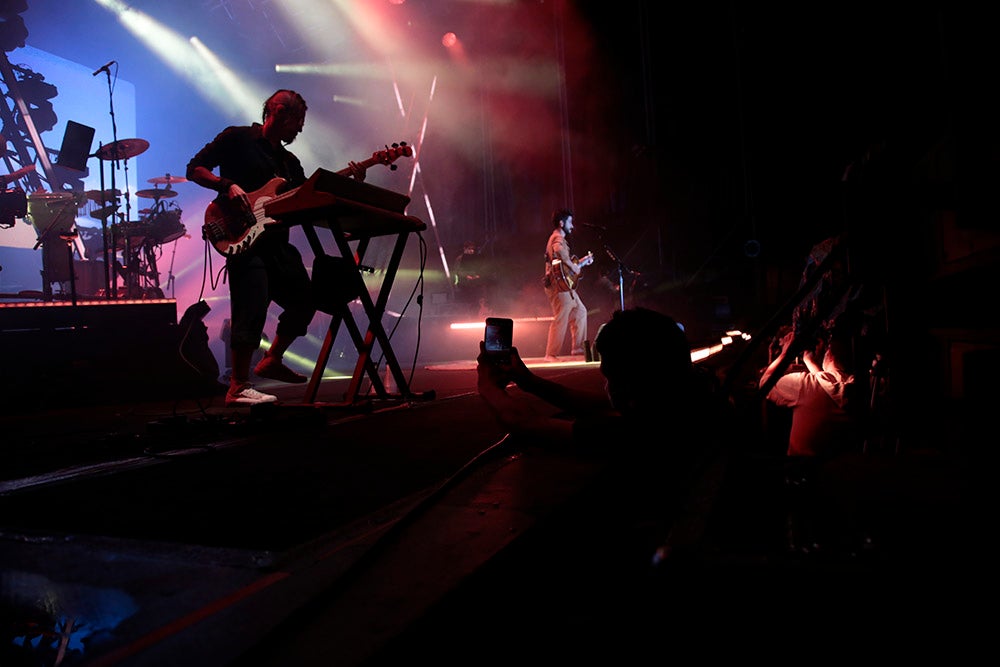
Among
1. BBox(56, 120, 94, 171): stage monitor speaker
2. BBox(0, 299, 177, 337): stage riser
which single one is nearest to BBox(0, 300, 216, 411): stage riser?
BBox(0, 299, 177, 337): stage riser

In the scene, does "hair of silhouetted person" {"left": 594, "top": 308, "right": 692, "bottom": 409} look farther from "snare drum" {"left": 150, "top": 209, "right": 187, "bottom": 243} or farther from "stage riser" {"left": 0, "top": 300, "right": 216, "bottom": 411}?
"snare drum" {"left": 150, "top": 209, "right": 187, "bottom": 243}

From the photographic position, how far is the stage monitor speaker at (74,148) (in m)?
5.68

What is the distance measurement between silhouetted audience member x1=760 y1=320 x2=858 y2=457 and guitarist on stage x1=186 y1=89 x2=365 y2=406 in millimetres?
2479

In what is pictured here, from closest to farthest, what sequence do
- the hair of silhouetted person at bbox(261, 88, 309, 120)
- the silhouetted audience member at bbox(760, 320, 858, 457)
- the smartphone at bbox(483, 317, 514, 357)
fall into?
the smartphone at bbox(483, 317, 514, 357) → the silhouetted audience member at bbox(760, 320, 858, 457) → the hair of silhouetted person at bbox(261, 88, 309, 120)

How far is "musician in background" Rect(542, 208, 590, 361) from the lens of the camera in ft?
22.8

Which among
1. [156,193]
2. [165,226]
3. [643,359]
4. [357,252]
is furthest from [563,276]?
[156,193]

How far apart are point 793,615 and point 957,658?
0.18 metres

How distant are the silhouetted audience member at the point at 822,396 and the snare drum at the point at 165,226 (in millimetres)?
9316

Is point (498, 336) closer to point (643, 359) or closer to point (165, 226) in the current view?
point (643, 359)

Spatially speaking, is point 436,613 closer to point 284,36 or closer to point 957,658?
point 957,658

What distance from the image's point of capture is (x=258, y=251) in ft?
9.80

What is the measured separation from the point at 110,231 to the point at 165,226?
138cm

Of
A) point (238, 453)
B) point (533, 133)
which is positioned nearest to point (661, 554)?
point (238, 453)

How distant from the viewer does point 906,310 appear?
226 centimetres
